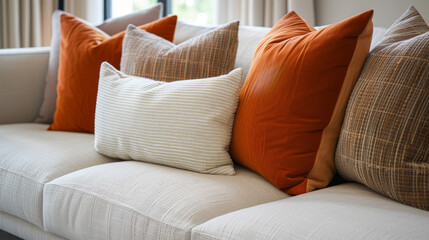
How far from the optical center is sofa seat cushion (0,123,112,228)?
143 cm

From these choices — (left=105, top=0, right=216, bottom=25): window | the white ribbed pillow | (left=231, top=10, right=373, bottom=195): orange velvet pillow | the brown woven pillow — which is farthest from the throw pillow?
(left=105, top=0, right=216, bottom=25): window

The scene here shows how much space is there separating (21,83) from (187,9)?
1.80 metres

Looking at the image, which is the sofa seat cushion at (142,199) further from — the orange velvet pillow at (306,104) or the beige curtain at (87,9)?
the beige curtain at (87,9)

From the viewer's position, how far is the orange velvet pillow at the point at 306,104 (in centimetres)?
118

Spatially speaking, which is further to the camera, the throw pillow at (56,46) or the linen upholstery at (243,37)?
the throw pillow at (56,46)

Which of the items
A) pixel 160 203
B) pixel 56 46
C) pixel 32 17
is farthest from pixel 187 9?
pixel 160 203

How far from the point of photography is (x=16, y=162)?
5.06 feet

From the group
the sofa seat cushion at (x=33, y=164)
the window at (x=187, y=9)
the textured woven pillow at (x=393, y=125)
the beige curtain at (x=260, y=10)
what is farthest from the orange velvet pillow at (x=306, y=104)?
the window at (x=187, y=9)

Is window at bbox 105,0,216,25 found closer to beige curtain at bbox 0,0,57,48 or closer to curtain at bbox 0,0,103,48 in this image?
curtain at bbox 0,0,103,48

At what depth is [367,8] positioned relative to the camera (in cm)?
229

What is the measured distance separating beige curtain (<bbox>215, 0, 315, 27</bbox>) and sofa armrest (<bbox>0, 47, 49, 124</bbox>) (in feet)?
3.42

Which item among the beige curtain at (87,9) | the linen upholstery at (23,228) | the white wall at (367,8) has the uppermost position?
the white wall at (367,8)

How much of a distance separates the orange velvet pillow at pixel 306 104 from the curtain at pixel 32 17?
247cm

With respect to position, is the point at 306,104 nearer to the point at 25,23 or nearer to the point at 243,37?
the point at 243,37
